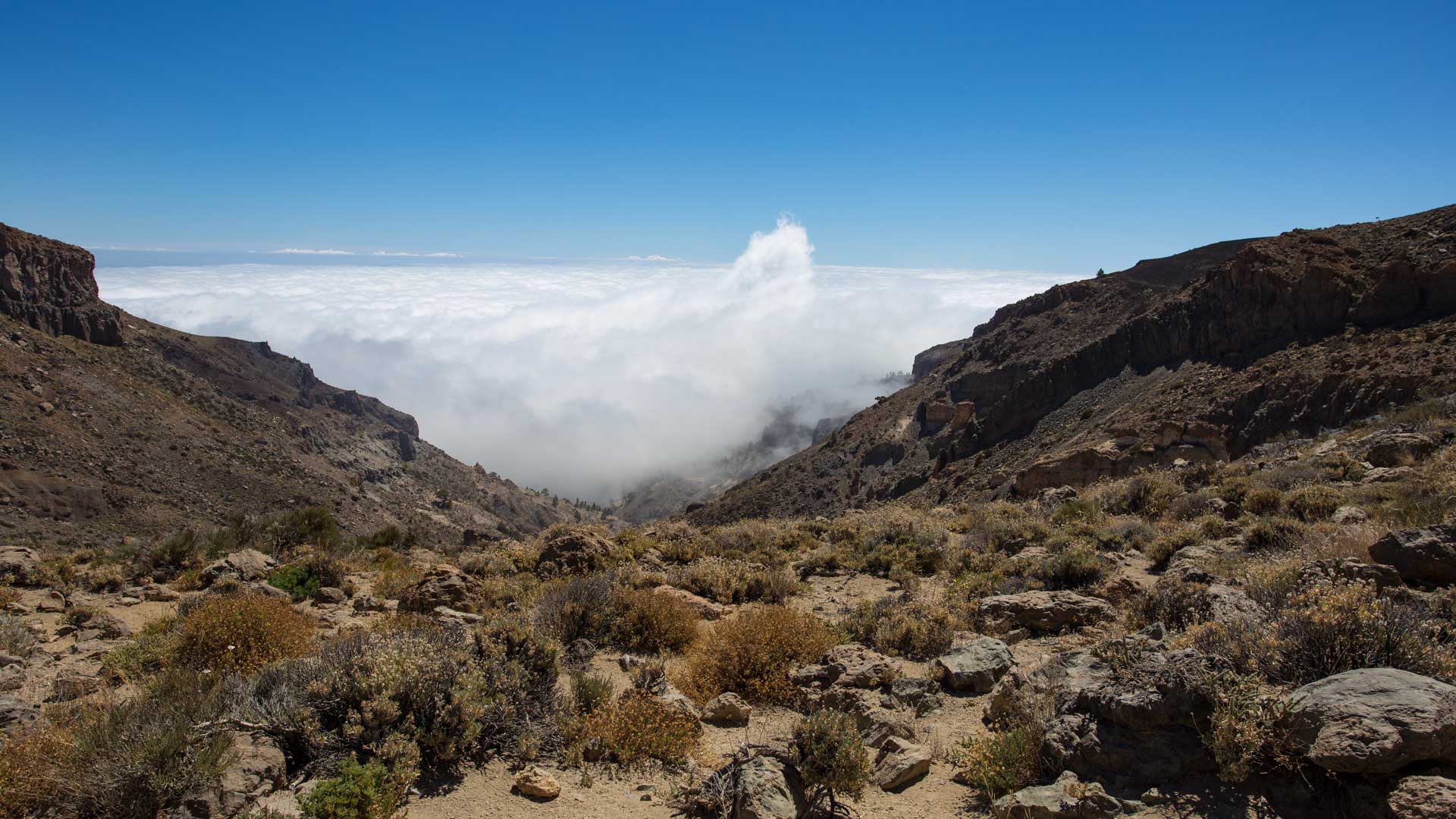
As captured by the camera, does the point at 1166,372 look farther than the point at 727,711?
Yes

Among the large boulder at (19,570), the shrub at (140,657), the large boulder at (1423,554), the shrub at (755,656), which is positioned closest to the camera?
the large boulder at (1423,554)

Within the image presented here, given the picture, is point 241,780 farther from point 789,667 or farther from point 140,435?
point 140,435

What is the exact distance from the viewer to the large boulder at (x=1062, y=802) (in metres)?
4.16

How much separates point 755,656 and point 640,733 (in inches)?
72.5

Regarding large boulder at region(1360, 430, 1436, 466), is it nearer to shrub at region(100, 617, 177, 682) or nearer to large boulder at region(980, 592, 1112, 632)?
large boulder at region(980, 592, 1112, 632)

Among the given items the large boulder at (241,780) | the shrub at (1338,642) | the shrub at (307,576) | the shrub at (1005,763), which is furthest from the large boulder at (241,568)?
the shrub at (1338,642)

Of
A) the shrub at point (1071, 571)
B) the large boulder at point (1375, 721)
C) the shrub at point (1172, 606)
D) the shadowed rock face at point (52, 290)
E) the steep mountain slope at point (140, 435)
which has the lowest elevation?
the steep mountain slope at point (140, 435)

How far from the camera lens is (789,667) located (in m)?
7.31

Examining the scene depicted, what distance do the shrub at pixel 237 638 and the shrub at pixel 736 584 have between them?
5.46m

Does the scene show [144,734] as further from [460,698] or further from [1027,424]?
[1027,424]

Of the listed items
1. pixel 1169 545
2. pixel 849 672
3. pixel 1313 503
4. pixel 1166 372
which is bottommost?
pixel 849 672

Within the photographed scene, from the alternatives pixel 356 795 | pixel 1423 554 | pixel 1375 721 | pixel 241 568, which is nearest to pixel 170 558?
pixel 241 568

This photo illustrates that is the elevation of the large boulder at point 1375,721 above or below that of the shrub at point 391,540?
above

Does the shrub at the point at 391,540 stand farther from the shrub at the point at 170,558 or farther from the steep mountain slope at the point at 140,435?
the steep mountain slope at the point at 140,435
